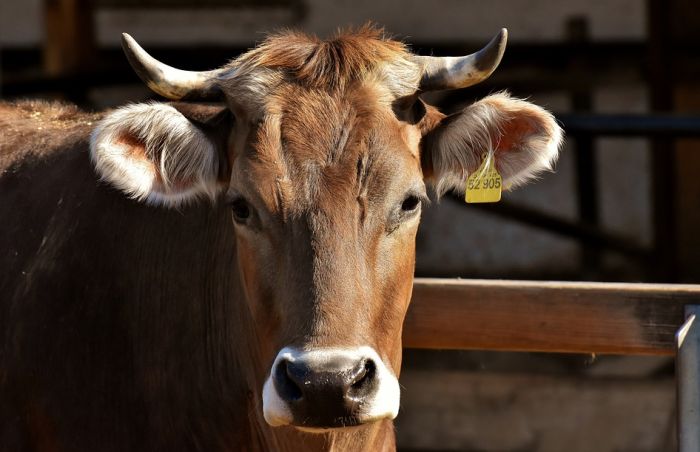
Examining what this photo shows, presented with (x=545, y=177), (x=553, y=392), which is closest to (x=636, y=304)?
(x=553, y=392)

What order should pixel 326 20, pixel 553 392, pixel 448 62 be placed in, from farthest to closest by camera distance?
pixel 326 20, pixel 553 392, pixel 448 62

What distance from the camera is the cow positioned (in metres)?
3.49

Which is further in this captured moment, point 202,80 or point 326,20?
point 326,20

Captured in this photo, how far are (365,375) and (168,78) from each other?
1.18 metres

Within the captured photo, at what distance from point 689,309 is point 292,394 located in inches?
54.7

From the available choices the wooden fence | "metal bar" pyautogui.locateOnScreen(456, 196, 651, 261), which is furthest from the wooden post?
the wooden fence

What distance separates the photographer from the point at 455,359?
8.50 m

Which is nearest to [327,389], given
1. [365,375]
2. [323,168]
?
[365,375]

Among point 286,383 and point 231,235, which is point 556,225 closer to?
point 231,235

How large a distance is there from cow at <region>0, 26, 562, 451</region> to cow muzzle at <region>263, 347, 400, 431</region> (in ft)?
0.04

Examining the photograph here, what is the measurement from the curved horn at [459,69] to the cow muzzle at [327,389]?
970 mm

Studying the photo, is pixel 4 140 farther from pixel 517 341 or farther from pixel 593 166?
pixel 593 166

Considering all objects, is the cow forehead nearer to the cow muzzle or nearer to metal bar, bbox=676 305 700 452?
the cow muzzle

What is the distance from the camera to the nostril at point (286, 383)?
3.21 m
